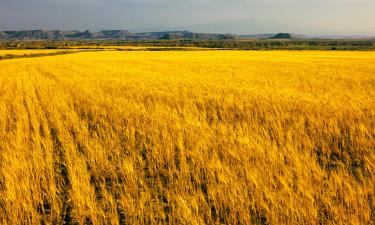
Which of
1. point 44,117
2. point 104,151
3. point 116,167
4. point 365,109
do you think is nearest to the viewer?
point 116,167

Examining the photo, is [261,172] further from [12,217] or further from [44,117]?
[44,117]

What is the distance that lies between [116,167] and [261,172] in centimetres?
200

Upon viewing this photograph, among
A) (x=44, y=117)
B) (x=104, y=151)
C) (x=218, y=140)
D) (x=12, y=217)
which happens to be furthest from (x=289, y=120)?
(x=12, y=217)

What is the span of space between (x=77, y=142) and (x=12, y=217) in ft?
10.6

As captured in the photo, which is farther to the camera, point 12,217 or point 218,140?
point 218,140

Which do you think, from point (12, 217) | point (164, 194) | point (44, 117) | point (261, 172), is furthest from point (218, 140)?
point (44, 117)

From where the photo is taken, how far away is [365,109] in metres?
9.52

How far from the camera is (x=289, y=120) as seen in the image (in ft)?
27.0

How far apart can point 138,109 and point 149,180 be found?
470 cm

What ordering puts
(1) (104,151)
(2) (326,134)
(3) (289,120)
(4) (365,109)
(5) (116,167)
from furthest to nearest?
(4) (365,109) < (3) (289,120) < (2) (326,134) < (1) (104,151) < (5) (116,167)

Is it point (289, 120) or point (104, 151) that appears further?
point (289, 120)

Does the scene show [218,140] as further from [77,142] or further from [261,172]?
[77,142]

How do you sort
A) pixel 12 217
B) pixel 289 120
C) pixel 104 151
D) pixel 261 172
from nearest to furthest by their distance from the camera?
pixel 12 217, pixel 261 172, pixel 104 151, pixel 289 120

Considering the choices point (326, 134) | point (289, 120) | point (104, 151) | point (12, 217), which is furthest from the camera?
point (289, 120)
